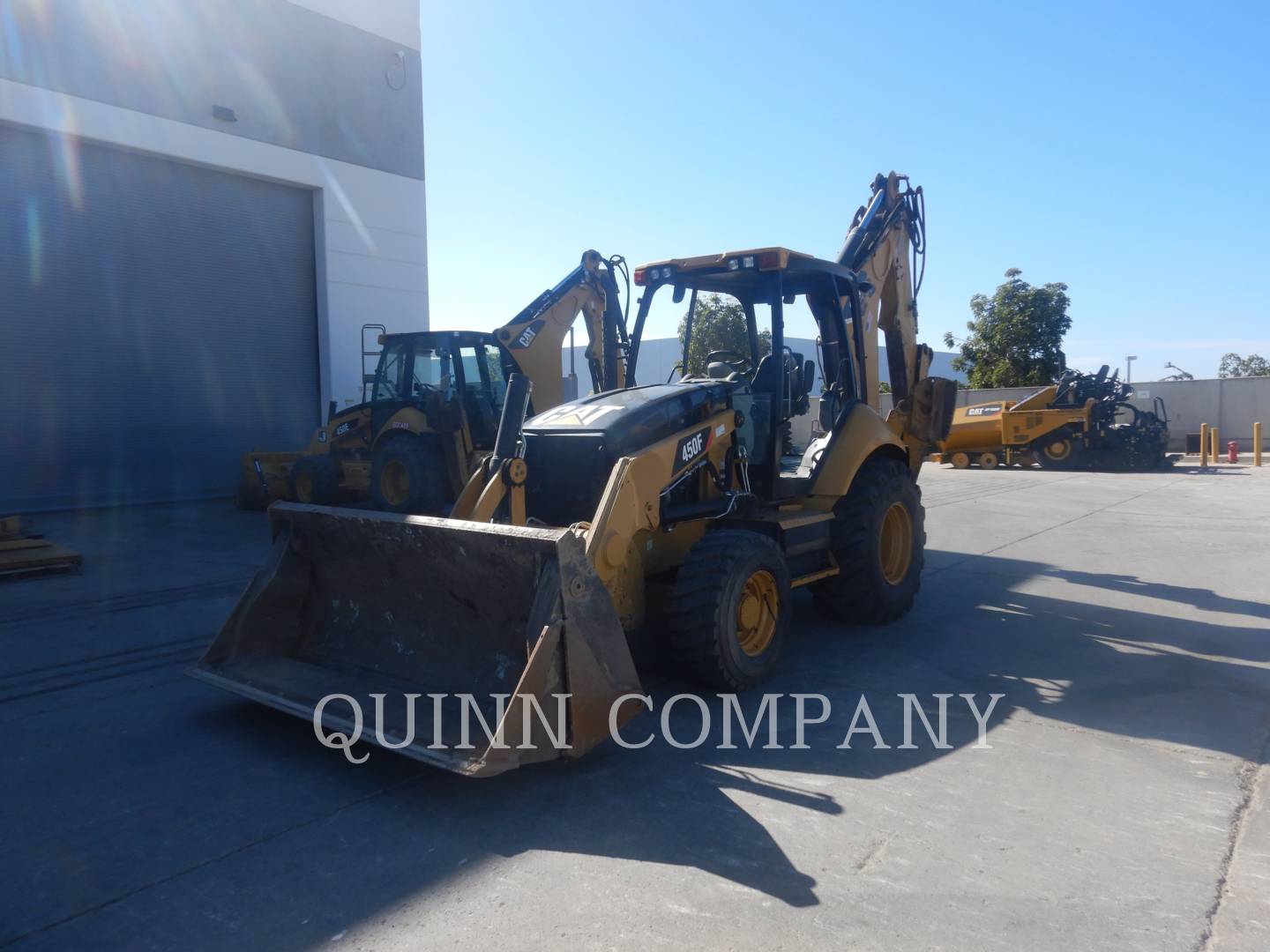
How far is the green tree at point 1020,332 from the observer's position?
33125 millimetres

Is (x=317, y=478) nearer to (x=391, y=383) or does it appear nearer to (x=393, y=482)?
(x=393, y=482)

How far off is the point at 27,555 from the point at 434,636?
639cm

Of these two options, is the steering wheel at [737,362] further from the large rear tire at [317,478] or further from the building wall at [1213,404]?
the building wall at [1213,404]

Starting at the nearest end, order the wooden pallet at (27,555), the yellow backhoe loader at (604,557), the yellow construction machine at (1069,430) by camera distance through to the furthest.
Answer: the yellow backhoe loader at (604,557)
the wooden pallet at (27,555)
the yellow construction machine at (1069,430)

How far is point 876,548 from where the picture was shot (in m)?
6.84

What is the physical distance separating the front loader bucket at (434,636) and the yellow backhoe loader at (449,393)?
19.4ft

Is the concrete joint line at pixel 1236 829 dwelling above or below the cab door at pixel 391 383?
below

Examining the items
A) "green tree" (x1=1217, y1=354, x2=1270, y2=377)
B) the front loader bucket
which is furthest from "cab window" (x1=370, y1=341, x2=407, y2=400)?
"green tree" (x1=1217, y1=354, x2=1270, y2=377)

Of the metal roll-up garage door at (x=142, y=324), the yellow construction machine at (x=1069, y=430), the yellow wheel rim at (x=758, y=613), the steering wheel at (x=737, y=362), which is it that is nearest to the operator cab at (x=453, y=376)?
the metal roll-up garage door at (x=142, y=324)

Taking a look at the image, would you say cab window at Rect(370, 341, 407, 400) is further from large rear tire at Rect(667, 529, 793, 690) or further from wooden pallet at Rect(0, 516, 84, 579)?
large rear tire at Rect(667, 529, 793, 690)

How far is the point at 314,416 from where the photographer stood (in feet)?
56.9

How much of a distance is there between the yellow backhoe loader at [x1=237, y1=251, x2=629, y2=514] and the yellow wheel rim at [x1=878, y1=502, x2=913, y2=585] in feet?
14.9

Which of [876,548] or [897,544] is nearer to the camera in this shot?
[876,548]

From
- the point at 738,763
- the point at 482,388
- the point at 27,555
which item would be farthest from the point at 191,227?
the point at 738,763
